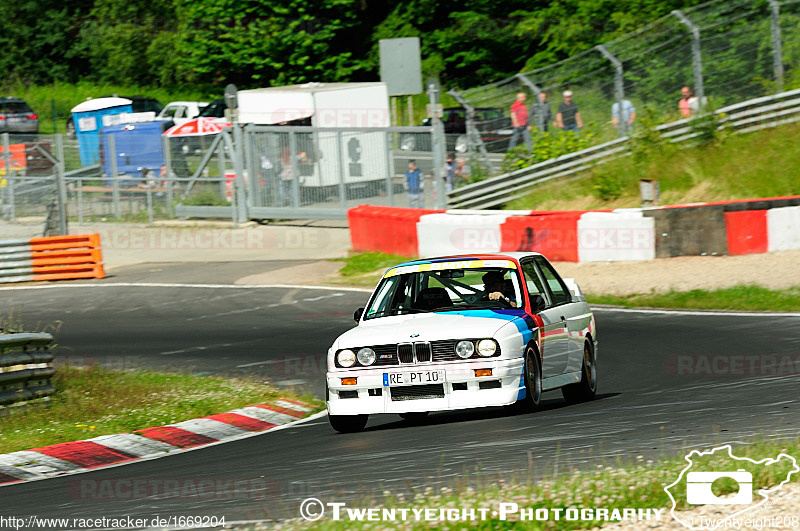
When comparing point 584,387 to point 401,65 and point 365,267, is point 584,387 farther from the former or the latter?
point 401,65

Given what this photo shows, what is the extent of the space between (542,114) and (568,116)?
54cm

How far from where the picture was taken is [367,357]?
9312 mm

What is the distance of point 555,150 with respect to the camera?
85.6ft

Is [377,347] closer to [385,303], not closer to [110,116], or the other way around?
[385,303]

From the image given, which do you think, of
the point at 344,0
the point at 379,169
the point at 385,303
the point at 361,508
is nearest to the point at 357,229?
the point at 379,169

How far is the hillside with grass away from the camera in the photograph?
22969 mm

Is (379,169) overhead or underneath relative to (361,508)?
overhead

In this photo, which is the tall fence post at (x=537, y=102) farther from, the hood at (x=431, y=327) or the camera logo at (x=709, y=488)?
the camera logo at (x=709, y=488)

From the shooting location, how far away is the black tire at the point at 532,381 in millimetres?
9406

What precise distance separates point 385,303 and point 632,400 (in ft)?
7.20

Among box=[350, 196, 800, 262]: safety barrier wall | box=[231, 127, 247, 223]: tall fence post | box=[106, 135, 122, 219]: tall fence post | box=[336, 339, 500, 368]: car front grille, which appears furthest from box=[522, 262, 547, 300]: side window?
box=[106, 135, 122, 219]: tall fence post

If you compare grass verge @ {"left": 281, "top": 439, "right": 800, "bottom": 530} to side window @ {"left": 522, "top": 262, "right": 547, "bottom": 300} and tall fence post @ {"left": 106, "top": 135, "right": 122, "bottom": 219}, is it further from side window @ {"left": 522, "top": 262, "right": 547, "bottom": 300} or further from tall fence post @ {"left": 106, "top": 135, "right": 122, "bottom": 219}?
tall fence post @ {"left": 106, "top": 135, "right": 122, "bottom": 219}

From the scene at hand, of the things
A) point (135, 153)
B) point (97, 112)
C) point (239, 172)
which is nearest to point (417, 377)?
point (239, 172)

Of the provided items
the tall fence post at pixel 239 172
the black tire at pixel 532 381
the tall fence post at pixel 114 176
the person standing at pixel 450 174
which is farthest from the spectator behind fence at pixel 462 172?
the black tire at pixel 532 381
